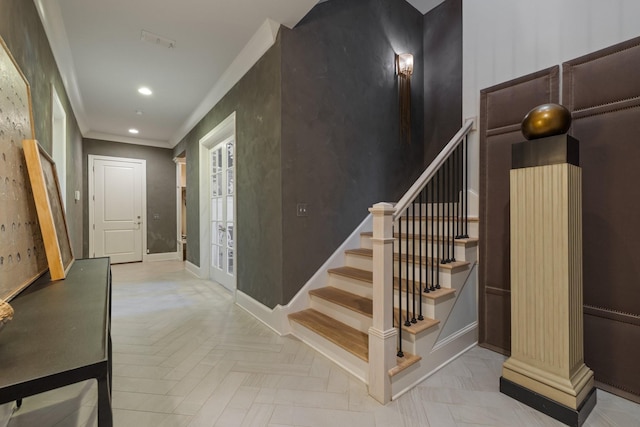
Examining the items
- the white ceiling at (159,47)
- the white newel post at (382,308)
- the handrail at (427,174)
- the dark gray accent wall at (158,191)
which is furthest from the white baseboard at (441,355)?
the dark gray accent wall at (158,191)

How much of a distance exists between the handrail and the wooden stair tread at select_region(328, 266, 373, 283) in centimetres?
76

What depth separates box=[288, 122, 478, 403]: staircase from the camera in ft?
5.46

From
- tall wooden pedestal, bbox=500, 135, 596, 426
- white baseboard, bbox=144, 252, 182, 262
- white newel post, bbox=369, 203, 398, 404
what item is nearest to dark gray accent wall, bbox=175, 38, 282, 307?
white newel post, bbox=369, 203, 398, 404

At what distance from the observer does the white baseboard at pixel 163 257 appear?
6.29 metres

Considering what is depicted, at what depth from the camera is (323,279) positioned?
2770 millimetres

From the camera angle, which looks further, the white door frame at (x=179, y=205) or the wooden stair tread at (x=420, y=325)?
the white door frame at (x=179, y=205)

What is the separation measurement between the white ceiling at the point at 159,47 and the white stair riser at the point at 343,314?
244 centimetres

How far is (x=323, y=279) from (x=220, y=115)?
2.67m

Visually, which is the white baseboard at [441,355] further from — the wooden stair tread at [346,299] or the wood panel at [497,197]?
the wooden stair tread at [346,299]

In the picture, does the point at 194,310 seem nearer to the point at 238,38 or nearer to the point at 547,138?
the point at 238,38

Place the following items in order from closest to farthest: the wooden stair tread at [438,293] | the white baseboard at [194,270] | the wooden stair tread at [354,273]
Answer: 1. the wooden stair tread at [438,293]
2. the wooden stair tread at [354,273]
3. the white baseboard at [194,270]

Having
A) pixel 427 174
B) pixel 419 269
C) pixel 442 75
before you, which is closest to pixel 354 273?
pixel 419 269

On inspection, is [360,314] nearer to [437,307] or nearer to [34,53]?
[437,307]

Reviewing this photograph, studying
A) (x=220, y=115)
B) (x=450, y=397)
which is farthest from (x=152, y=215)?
(x=450, y=397)
